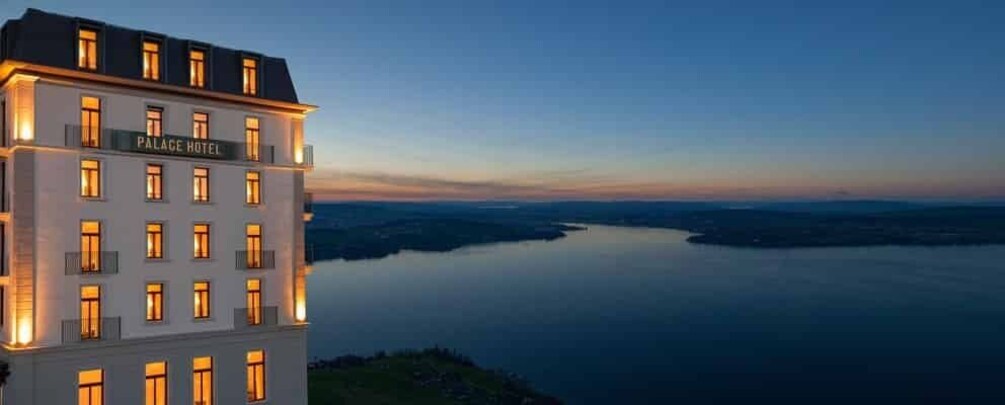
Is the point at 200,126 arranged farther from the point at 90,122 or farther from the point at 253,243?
the point at 253,243

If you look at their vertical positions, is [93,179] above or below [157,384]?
above

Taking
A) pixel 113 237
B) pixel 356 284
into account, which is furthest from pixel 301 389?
pixel 356 284

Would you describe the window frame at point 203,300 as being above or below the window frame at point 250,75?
below

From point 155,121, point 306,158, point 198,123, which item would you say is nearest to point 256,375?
point 306,158

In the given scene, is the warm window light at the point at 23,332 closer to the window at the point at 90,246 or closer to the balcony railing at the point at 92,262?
the balcony railing at the point at 92,262

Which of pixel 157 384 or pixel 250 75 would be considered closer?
pixel 157 384

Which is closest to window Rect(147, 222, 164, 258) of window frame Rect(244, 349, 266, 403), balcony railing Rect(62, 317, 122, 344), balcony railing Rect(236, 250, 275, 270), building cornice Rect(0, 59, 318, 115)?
balcony railing Rect(62, 317, 122, 344)

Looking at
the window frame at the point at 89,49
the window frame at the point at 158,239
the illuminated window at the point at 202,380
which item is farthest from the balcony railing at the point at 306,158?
the illuminated window at the point at 202,380
